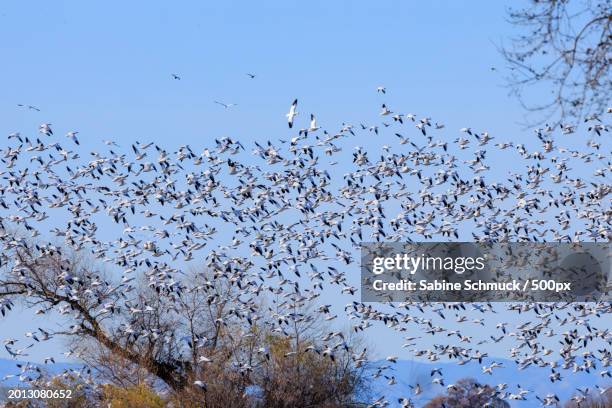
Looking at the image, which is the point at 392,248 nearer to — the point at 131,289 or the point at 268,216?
the point at 268,216

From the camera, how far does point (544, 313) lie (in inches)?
1508

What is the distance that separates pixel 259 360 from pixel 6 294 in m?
10.5

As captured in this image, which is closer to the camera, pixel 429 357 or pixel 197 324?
pixel 429 357

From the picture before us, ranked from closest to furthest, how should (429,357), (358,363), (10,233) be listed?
1. (429,357)
2. (358,363)
3. (10,233)

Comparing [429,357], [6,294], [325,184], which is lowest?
[429,357]

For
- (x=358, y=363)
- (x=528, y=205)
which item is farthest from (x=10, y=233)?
(x=528, y=205)

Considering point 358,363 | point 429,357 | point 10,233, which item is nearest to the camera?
point 429,357

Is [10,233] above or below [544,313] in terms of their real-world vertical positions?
above
